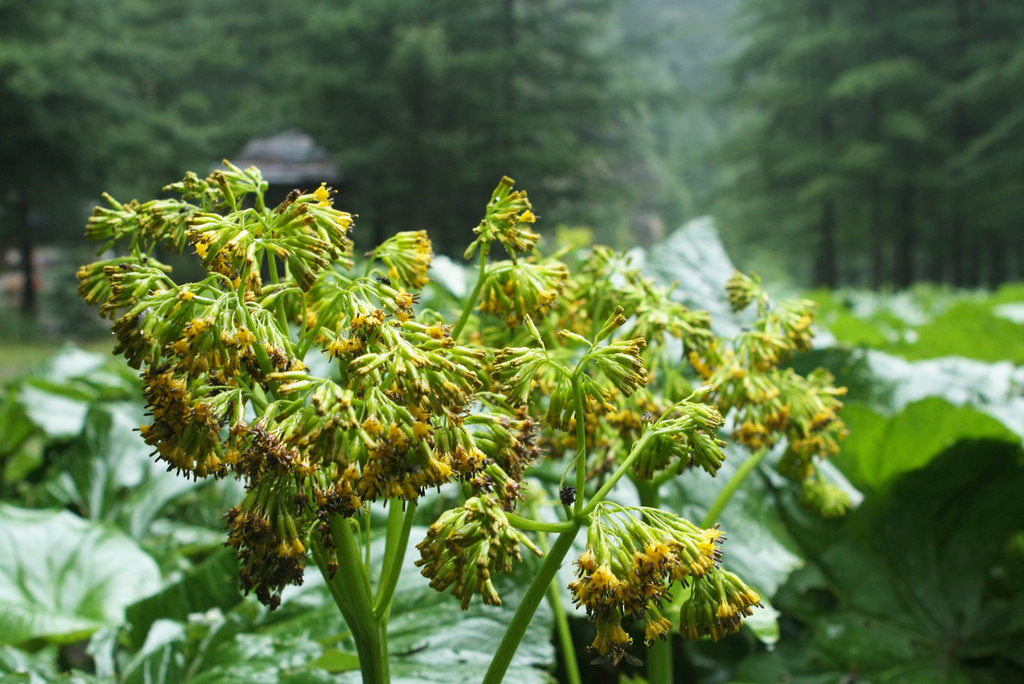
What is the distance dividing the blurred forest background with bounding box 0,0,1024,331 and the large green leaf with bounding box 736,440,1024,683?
47.1ft

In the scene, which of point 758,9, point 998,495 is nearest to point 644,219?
point 758,9

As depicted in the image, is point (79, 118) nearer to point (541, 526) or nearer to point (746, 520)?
point (746, 520)

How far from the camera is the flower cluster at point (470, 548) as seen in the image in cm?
65

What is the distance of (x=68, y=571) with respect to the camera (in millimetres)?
1455

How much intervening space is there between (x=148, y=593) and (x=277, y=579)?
3.03 ft

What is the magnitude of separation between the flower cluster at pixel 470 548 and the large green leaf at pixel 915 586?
1.05m

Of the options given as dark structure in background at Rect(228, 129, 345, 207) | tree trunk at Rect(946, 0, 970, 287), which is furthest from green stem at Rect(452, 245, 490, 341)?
tree trunk at Rect(946, 0, 970, 287)

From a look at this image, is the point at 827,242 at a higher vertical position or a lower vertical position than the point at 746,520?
higher

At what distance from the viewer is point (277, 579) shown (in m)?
0.66

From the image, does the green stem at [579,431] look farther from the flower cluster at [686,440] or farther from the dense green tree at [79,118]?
the dense green tree at [79,118]

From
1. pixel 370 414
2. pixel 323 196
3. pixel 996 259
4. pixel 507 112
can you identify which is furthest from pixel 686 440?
pixel 996 259

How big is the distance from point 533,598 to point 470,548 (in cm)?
9

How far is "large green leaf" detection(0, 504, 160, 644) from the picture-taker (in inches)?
52.7

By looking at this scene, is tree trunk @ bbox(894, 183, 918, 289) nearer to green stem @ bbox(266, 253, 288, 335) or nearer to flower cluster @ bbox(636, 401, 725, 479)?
flower cluster @ bbox(636, 401, 725, 479)
